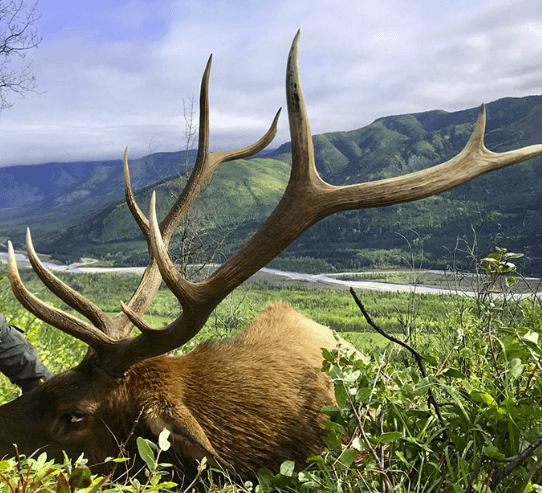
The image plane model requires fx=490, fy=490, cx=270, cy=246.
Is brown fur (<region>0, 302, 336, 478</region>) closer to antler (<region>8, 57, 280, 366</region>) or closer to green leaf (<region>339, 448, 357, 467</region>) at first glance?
antler (<region>8, 57, 280, 366</region>)

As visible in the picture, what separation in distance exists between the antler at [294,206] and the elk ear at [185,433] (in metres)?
0.45

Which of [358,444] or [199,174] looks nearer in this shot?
[358,444]

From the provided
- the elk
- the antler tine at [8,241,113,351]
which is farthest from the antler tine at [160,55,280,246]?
the antler tine at [8,241,113,351]

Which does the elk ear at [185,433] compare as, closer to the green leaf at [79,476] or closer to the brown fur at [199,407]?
the brown fur at [199,407]

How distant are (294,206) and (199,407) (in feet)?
4.70

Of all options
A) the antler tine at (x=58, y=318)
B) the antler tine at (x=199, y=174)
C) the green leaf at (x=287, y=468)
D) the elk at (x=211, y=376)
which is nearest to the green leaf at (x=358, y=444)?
the green leaf at (x=287, y=468)

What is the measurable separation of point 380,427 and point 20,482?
1.36 meters

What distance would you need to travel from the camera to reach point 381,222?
174375mm

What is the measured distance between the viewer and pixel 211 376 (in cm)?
332

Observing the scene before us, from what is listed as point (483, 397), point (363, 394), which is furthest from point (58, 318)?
point (483, 397)

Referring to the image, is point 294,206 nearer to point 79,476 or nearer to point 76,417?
point 79,476

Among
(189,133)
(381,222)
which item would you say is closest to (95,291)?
(189,133)

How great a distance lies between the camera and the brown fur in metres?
3.01

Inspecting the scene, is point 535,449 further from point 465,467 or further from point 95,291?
point 95,291
